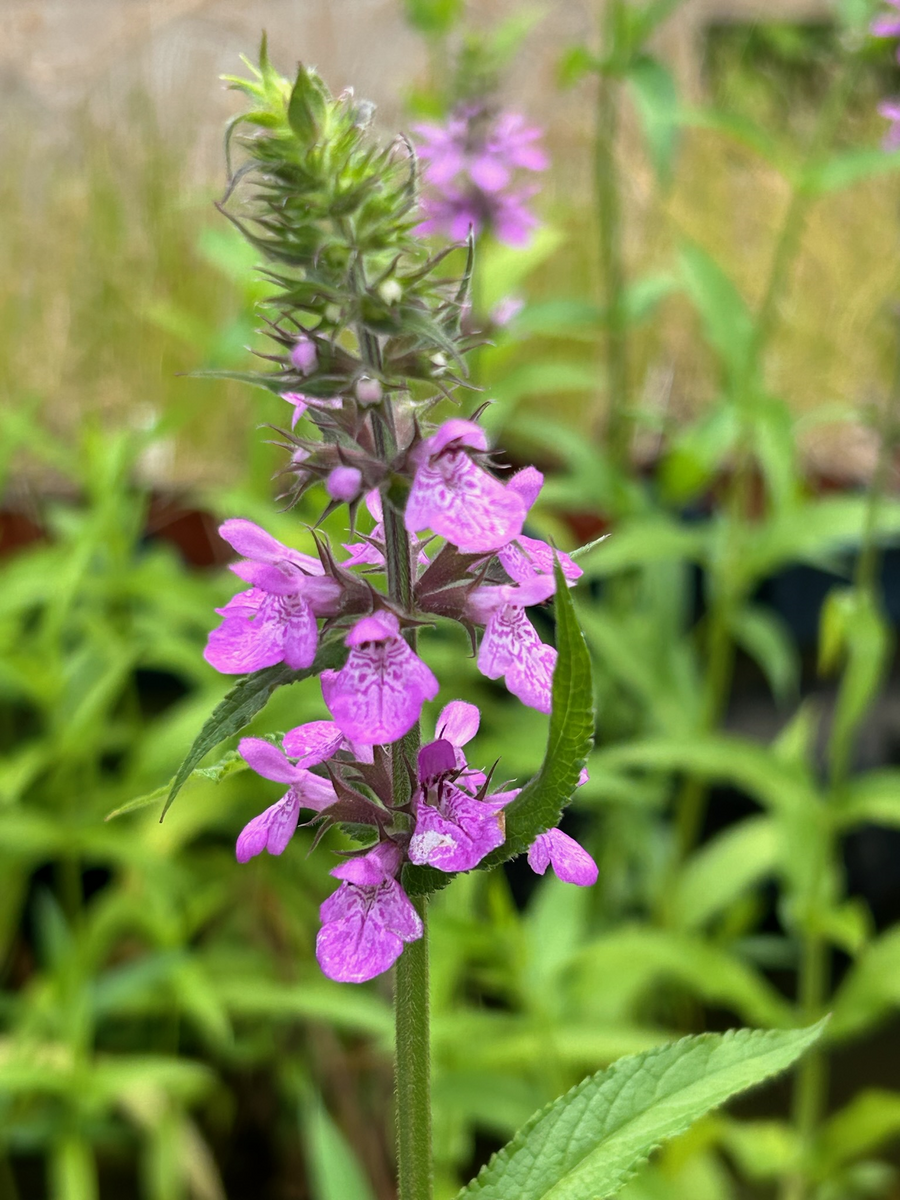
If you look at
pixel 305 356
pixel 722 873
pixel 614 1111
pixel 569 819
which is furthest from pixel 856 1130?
pixel 305 356

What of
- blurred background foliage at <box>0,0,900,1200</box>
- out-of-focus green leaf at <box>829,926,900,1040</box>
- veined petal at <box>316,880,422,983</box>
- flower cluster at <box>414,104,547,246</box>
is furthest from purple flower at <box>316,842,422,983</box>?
flower cluster at <box>414,104,547,246</box>

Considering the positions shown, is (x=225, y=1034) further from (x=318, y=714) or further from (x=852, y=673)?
(x=852, y=673)

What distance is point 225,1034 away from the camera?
5.35ft

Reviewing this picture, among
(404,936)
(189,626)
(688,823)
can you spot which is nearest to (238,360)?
(189,626)

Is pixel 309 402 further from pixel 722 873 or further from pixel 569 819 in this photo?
pixel 569 819

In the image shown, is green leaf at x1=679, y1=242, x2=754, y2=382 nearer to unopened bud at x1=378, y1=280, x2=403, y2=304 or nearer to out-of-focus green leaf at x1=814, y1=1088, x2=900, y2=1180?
out-of-focus green leaf at x1=814, y1=1088, x2=900, y2=1180

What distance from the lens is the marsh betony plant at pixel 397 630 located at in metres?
0.54

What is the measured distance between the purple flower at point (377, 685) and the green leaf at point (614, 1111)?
243mm

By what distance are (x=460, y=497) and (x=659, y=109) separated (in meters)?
1.56

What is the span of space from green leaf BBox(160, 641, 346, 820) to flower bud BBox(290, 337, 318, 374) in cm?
14

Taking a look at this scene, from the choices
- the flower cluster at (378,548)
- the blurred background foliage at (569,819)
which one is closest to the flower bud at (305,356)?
the flower cluster at (378,548)

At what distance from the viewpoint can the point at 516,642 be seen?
1.91ft

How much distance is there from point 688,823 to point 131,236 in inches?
109

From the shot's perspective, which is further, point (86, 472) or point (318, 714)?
point (86, 472)
